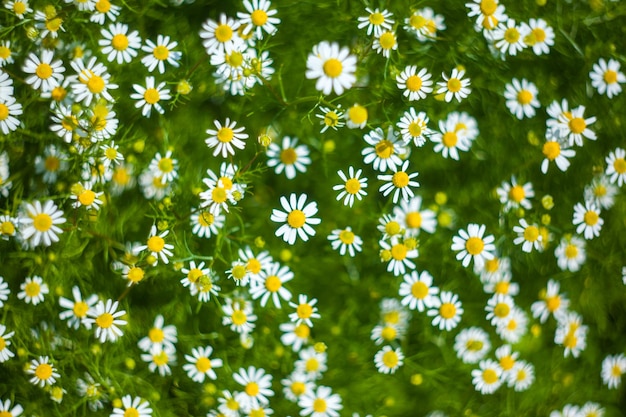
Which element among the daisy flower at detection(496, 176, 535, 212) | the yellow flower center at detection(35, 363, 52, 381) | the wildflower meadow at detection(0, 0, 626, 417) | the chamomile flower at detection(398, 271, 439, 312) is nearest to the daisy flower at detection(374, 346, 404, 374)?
the wildflower meadow at detection(0, 0, 626, 417)

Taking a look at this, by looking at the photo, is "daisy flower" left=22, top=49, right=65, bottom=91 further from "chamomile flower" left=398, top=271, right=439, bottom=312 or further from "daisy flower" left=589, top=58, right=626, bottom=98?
"daisy flower" left=589, top=58, right=626, bottom=98

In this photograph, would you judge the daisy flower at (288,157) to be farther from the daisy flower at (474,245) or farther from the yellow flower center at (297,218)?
the daisy flower at (474,245)

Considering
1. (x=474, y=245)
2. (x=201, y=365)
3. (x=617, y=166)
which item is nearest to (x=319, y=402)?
(x=201, y=365)

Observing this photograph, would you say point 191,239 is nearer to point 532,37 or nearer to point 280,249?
point 280,249

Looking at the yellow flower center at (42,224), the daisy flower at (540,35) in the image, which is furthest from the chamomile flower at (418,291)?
the yellow flower center at (42,224)

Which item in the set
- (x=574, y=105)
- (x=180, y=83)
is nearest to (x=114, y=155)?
(x=180, y=83)

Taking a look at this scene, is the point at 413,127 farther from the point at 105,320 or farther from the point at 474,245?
the point at 105,320
